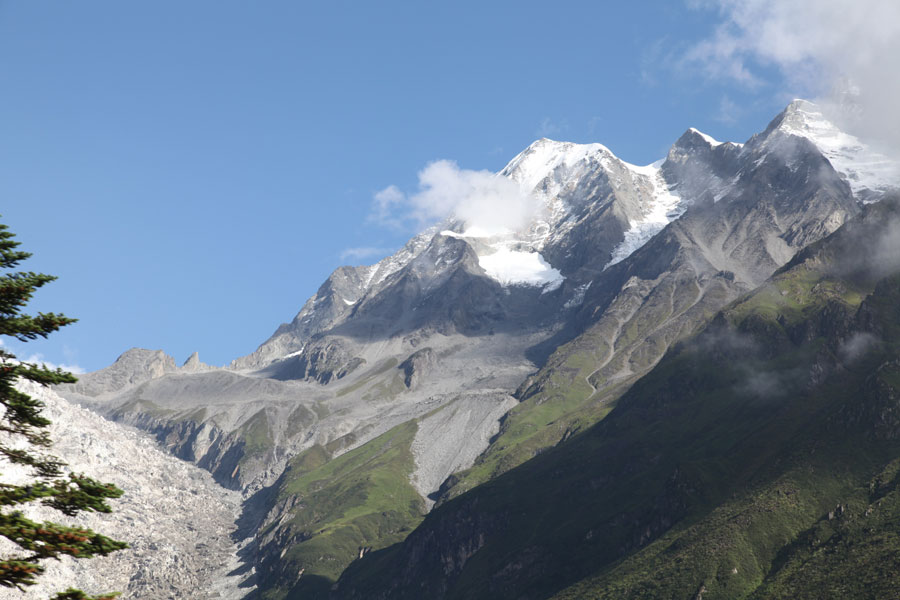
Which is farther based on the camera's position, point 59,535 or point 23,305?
point 23,305

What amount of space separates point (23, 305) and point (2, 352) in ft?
10.8

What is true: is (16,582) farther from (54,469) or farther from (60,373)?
(60,373)

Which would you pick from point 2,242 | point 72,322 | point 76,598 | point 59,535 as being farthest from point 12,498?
point 2,242

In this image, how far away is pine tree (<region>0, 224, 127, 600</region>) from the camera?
118 ft

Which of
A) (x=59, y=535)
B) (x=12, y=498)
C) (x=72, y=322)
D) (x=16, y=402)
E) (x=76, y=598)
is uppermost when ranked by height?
(x=72, y=322)

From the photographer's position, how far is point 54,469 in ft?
134

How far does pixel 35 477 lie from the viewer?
40.2 m

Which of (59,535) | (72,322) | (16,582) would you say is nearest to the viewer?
(16,582)

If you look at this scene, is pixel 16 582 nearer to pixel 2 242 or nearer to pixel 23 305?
pixel 23 305

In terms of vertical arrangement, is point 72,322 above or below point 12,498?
above

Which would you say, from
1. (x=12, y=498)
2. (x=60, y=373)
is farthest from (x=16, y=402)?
(x=12, y=498)

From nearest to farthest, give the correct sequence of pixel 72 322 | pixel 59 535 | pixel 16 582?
pixel 16 582 → pixel 59 535 → pixel 72 322

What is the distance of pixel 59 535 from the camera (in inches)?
1431

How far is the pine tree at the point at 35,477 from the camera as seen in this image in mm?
36094
